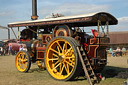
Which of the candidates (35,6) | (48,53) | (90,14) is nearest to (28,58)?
(48,53)

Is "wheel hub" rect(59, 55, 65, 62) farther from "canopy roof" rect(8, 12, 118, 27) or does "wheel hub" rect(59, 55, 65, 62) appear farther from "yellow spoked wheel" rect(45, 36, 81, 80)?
"canopy roof" rect(8, 12, 118, 27)

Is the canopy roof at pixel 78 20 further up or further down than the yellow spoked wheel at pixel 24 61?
further up

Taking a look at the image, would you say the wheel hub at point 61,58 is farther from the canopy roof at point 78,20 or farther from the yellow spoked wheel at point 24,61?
the yellow spoked wheel at point 24,61

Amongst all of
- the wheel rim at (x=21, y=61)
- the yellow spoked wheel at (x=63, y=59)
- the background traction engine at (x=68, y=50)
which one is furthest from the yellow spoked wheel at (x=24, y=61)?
the yellow spoked wheel at (x=63, y=59)

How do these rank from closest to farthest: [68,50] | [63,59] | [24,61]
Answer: [68,50] < [63,59] < [24,61]

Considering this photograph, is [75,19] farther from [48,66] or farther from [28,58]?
[28,58]

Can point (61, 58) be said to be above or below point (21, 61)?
above

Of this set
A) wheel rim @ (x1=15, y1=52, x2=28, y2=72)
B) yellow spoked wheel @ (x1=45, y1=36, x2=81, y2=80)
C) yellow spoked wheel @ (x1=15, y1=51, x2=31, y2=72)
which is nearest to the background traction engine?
yellow spoked wheel @ (x1=45, y1=36, x2=81, y2=80)

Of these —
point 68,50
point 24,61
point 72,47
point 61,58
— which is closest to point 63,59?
point 61,58

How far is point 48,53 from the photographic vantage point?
8.15 meters

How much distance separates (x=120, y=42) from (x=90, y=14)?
21.0 metres

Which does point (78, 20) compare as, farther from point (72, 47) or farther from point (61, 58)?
point (61, 58)

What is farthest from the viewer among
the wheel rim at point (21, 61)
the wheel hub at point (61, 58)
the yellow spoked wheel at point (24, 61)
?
the wheel rim at point (21, 61)

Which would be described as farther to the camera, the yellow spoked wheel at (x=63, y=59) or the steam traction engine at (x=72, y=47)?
the steam traction engine at (x=72, y=47)
